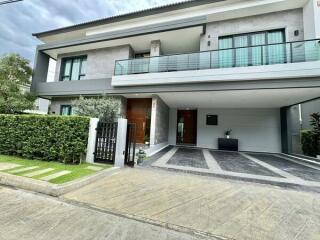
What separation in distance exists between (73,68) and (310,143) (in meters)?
17.3

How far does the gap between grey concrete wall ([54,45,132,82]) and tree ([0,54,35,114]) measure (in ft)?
13.6

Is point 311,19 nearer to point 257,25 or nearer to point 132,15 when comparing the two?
point 257,25

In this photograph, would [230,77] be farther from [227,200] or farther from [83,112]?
[83,112]

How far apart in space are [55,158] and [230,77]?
8434mm

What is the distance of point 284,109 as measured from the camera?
12000 mm

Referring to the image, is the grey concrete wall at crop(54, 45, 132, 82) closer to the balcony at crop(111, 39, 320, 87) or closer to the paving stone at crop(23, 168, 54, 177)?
the balcony at crop(111, 39, 320, 87)

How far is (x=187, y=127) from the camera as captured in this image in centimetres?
1494

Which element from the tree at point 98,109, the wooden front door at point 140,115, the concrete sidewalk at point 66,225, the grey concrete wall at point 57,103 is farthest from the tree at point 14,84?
the concrete sidewalk at point 66,225

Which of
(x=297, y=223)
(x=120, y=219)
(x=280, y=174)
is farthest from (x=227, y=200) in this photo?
(x=280, y=174)

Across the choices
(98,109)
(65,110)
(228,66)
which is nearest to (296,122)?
(228,66)

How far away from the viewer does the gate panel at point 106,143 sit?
6598 mm

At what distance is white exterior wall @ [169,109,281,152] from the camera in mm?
12570

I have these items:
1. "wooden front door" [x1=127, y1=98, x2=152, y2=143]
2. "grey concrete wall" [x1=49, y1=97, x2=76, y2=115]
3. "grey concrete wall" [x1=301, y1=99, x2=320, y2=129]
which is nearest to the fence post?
"wooden front door" [x1=127, y1=98, x2=152, y2=143]

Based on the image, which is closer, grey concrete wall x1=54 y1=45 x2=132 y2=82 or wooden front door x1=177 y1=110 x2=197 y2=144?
grey concrete wall x1=54 y1=45 x2=132 y2=82
